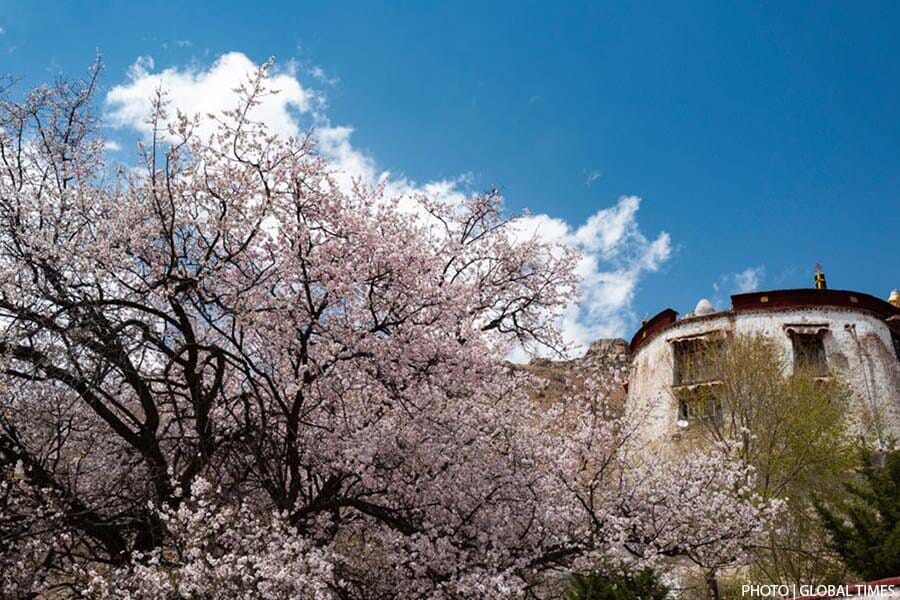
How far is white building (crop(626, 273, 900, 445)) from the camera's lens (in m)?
28.7

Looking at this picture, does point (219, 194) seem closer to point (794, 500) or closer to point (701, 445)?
point (794, 500)

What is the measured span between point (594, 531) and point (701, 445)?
52.3ft

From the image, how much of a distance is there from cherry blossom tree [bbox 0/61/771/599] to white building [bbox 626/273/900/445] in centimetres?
1789

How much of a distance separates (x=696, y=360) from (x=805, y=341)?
4292 mm

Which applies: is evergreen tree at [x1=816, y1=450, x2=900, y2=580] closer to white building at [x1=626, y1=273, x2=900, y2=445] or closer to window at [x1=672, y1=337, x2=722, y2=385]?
window at [x1=672, y1=337, x2=722, y2=385]

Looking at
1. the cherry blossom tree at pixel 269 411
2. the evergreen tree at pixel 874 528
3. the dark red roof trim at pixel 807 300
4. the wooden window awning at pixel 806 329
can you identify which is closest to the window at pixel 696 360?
the dark red roof trim at pixel 807 300

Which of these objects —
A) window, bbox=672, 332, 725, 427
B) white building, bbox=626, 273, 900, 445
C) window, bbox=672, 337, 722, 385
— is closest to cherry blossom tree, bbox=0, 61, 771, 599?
window, bbox=672, 332, 725, 427

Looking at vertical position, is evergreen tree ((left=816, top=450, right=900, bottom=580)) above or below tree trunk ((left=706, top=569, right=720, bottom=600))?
above

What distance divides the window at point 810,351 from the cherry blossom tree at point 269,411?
19482 mm

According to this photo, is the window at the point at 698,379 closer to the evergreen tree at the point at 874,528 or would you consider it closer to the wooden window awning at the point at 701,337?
the wooden window awning at the point at 701,337

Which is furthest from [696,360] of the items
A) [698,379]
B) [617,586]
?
[617,586]

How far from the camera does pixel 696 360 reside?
29.7m

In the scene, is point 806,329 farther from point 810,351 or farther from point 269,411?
point 269,411

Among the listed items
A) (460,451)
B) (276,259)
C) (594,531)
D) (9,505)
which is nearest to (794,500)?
(594,531)
